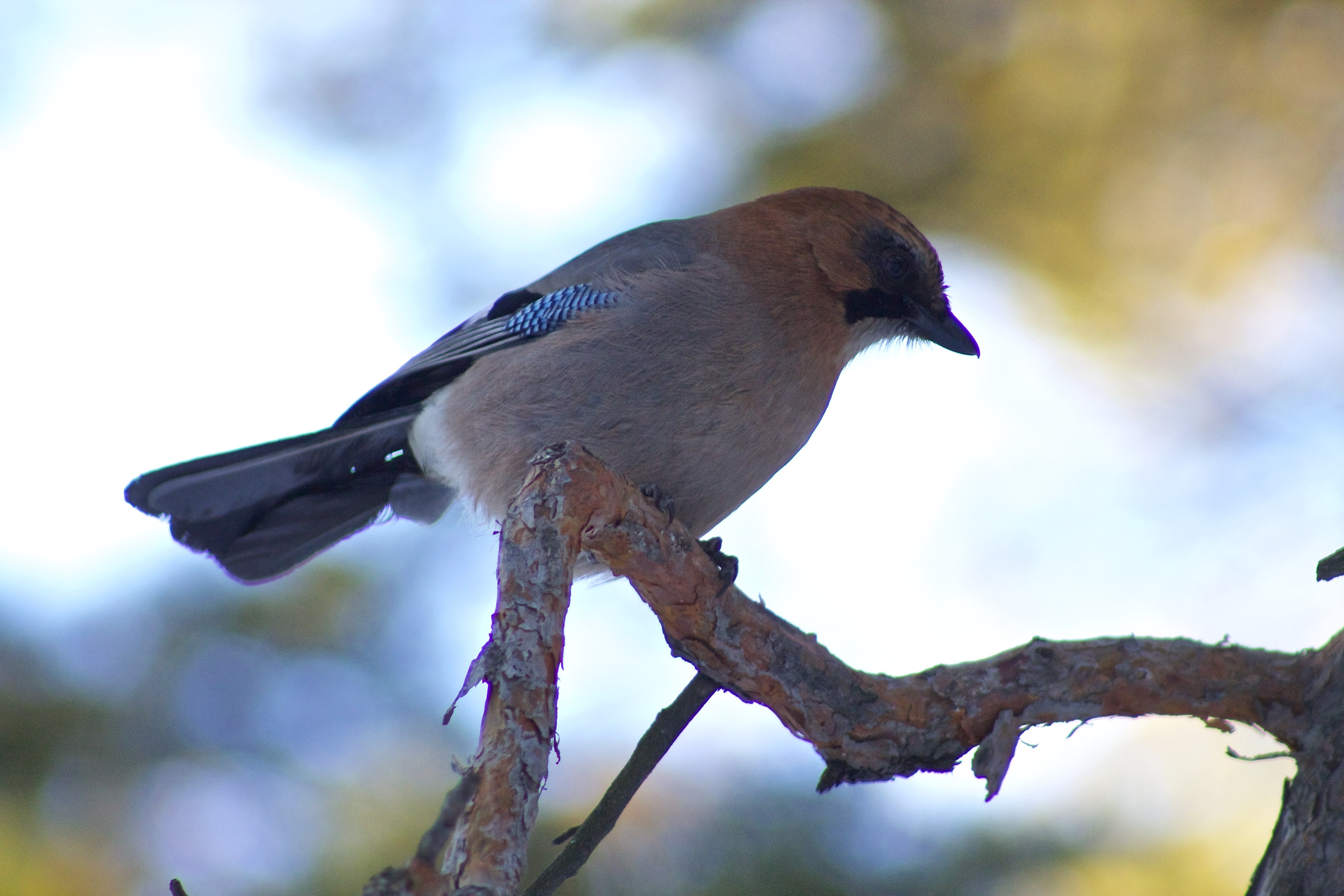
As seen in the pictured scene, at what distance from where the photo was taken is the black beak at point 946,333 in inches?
144

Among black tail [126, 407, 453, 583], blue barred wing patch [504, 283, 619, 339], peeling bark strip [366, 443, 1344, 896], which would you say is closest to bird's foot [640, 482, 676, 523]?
peeling bark strip [366, 443, 1344, 896]

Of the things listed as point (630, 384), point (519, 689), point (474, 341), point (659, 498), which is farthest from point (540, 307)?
point (519, 689)

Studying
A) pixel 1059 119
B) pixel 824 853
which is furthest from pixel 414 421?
pixel 1059 119

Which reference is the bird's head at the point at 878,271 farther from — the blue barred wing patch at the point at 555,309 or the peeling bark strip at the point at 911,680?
the peeling bark strip at the point at 911,680

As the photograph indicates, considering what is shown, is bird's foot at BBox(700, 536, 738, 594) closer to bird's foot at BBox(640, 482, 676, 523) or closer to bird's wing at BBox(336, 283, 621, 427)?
bird's foot at BBox(640, 482, 676, 523)

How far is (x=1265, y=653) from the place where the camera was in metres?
2.51

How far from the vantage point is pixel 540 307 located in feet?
11.6

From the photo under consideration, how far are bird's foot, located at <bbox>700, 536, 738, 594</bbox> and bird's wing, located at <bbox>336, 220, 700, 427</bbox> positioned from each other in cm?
81

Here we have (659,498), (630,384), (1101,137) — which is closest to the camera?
(659,498)

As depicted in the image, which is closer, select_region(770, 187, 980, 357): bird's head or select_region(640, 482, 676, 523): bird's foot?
select_region(640, 482, 676, 523): bird's foot

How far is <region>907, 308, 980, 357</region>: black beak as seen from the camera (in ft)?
12.0

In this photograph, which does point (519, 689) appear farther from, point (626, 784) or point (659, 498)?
point (659, 498)

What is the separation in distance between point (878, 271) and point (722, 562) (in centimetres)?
126

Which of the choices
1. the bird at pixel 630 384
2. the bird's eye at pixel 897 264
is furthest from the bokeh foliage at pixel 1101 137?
the bird's eye at pixel 897 264
